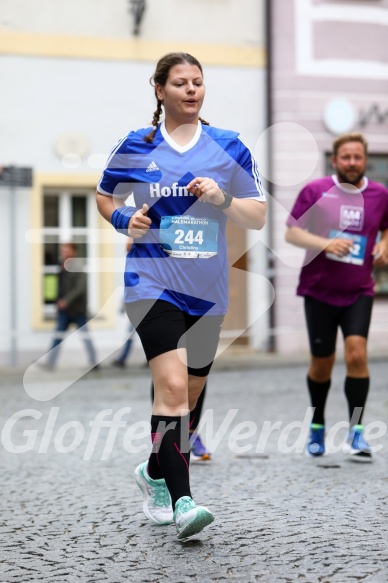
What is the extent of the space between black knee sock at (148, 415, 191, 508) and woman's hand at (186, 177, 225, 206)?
827 mm

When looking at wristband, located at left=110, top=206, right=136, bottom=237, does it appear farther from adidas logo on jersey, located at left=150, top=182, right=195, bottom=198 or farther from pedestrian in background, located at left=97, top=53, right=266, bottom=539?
adidas logo on jersey, located at left=150, top=182, right=195, bottom=198

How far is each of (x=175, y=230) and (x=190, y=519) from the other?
111 cm

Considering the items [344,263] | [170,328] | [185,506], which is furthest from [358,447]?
[185,506]

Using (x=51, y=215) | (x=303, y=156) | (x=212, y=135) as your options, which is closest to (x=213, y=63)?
(x=303, y=156)

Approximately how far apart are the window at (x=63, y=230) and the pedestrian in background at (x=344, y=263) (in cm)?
946

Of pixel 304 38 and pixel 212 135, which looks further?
pixel 304 38

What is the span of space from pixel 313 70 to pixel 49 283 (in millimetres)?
5051

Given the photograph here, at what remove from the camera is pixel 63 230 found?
15477mm

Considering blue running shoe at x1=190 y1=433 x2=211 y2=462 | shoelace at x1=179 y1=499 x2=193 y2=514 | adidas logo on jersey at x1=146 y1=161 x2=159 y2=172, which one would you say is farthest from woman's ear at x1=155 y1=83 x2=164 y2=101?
blue running shoe at x1=190 y1=433 x2=211 y2=462

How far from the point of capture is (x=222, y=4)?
51.9ft

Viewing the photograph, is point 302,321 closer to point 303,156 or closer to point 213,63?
point 303,156

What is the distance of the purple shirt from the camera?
20.0 ft

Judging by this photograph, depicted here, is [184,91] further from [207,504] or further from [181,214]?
[207,504]

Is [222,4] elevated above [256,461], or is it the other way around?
[222,4]
